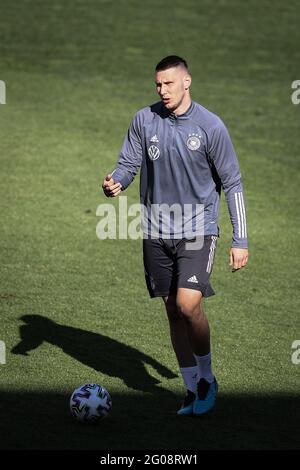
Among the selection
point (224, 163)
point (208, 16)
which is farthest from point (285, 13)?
point (224, 163)

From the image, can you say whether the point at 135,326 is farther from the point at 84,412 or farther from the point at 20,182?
the point at 20,182

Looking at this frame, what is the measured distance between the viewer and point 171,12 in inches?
1019

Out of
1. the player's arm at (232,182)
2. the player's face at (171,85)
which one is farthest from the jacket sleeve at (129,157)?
the player's arm at (232,182)

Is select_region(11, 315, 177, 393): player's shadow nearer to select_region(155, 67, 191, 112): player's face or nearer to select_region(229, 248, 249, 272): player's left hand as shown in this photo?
select_region(229, 248, 249, 272): player's left hand

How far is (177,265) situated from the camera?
317 inches

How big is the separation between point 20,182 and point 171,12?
36.7 feet

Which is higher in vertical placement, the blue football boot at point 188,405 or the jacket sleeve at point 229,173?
the jacket sleeve at point 229,173

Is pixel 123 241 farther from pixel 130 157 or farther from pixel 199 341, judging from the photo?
pixel 199 341

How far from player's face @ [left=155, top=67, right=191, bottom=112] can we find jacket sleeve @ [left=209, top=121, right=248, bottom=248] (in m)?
0.37

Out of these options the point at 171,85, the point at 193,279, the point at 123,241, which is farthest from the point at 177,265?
the point at 123,241

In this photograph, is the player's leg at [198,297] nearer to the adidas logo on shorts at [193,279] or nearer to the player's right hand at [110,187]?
the adidas logo on shorts at [193,279]

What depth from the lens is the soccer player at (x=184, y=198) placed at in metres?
7.88

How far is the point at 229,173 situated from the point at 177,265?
2.73 ft

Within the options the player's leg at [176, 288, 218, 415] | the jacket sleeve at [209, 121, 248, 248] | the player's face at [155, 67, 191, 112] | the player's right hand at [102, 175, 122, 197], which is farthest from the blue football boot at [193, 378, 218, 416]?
the player's face at [155, 67, 191, 112]
